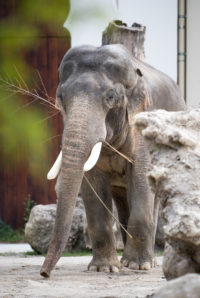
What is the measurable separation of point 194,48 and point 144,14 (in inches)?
37.1

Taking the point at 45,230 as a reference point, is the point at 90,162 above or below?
above

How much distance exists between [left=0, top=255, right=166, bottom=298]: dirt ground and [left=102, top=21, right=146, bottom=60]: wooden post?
269 centimetres

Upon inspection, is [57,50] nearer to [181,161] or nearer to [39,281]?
[39,281]

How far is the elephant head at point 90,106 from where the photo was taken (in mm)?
4488

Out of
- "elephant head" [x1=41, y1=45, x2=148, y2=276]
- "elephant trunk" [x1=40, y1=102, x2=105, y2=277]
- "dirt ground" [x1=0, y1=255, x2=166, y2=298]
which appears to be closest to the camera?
"dirt ground" [x1=0, y1=255, x2=166, y2=298]

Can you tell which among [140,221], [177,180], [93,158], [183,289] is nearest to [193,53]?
[140,221]

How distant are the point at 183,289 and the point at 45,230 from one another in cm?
626

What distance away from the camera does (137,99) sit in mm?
5613

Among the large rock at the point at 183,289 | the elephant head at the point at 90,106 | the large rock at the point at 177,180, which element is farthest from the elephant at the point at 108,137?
the large rock at the point at 183,289

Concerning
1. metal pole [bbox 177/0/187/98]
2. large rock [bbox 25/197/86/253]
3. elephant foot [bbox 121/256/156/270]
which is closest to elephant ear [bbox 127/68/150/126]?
elephant foot [bbox 121/256/156/270]

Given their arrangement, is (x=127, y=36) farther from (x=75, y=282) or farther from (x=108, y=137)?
(x=75, y=282)

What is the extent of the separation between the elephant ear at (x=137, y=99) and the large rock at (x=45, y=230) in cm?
299

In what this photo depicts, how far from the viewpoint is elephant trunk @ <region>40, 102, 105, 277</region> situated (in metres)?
4.12

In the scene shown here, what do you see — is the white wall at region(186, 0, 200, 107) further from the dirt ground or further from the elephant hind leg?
the dirt ground
